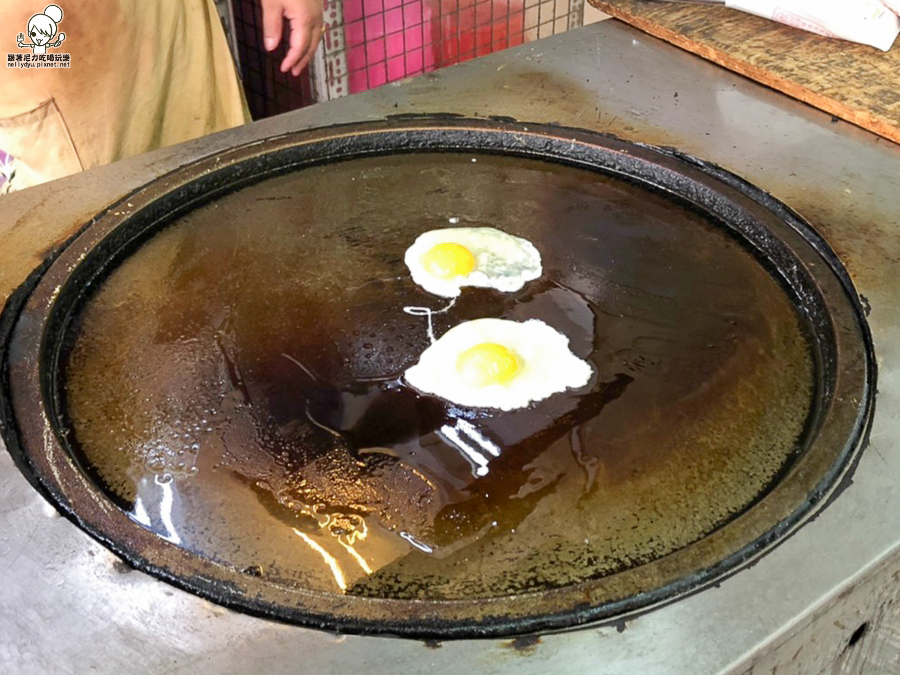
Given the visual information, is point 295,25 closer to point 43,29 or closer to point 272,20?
point 272,20

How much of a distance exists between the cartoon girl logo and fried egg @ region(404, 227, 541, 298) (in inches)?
47.8

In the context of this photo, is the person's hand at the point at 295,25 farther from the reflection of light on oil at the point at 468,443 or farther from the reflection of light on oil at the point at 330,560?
the reflection of light on oil at the point at 330,560

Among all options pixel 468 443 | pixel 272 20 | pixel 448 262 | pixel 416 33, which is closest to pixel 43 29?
pixel 272 20

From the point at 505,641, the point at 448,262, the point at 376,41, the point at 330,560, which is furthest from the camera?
the point at 376,41

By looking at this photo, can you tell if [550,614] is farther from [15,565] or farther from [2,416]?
[2,416]

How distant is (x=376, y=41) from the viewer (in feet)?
13.5

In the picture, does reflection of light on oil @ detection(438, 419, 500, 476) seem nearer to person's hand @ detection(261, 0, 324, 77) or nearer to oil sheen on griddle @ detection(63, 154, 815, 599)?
oil sheen on griddle @ detection(63, 154, 815, 599)

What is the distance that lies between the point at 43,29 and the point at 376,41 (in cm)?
187

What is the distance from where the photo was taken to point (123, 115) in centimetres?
284

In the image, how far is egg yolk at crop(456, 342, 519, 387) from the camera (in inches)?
73.5

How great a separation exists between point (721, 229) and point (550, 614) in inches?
49.4

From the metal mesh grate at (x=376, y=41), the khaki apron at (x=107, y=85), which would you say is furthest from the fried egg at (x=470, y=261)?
the metal mesh grate at (x=376, y=41)

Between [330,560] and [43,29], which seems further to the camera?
[43,29]

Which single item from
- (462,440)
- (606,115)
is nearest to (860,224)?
(606,115)
